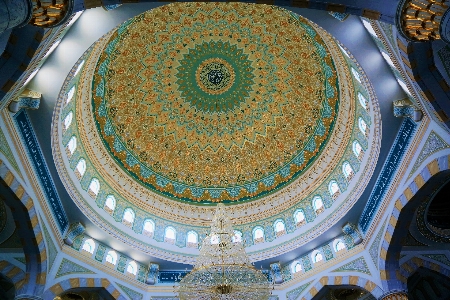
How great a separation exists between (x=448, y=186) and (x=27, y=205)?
32.3ft

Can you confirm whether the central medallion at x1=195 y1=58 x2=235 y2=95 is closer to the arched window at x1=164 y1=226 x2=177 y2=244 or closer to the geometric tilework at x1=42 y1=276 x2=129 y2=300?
the arched window at x1=164 y1=226 x2=177 y2=244

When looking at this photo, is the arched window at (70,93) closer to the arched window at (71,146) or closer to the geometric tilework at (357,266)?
the arched window at (71,146)

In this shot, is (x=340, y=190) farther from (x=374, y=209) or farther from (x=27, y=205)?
(x=27, y=205)

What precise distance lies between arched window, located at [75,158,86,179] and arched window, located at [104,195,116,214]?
1152mm

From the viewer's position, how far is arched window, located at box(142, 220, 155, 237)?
37.3 feet

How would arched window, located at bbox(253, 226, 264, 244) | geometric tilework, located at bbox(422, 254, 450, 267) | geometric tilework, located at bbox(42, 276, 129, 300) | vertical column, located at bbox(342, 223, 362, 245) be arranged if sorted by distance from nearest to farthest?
geometric tilework, located at bbox(42, 276, 129, 300) → geometric tilework, located at bbox(422, 254, 450, 267) → vertical column, located at bbox(342, 223, 362, 245) → arched window, located at bbox(253, 226, 264, 244)

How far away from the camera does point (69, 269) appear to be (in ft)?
29.8

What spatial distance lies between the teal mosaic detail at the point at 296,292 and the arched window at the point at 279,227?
1.79 meters

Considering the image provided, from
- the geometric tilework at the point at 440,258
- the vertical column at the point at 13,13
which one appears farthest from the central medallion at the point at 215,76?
the vertical column at the point at 13,13

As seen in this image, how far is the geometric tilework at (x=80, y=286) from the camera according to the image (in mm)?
8492

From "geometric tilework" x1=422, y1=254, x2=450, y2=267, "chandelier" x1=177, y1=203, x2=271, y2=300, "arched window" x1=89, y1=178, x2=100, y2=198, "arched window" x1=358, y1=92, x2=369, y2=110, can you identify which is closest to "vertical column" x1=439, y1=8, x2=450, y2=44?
"chandelier" x1=177, y1=203, x2=271, y2=300

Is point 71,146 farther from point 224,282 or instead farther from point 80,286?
point 224,282

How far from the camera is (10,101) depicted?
686 centimetres

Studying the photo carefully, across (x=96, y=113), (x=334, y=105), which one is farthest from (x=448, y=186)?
(x=96, y=113)
